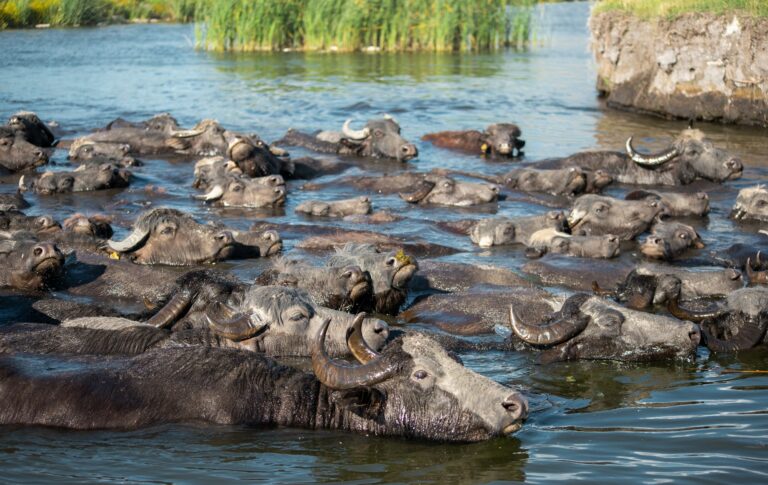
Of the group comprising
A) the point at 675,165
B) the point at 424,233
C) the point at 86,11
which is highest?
the point at 86,11

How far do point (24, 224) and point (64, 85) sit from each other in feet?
64.9

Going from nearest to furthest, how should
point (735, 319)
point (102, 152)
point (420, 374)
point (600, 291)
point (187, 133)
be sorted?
point (420, 374) < point (735, 319) < point (600, 291) < point (102, 152) < point (187, 133)

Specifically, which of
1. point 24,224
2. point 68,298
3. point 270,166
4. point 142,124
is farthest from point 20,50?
point 68,298

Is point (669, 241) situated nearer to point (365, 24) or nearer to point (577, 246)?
point (577, 246)

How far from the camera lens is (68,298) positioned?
10.8 meters

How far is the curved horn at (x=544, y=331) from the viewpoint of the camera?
28.5 feet

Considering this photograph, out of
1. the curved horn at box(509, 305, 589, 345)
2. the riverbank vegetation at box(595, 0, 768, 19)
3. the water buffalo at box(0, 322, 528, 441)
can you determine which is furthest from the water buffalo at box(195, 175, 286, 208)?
the riverbank vegetation at box(595, 0, 768, 19)

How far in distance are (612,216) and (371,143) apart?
281 inches

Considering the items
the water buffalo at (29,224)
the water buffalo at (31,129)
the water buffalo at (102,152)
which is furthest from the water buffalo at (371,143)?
the water buffalo at (29,224)

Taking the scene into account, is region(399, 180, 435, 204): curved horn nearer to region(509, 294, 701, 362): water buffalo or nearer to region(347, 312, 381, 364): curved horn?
region(509, 294, 701, 362): water buffalo

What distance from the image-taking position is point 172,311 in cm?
885

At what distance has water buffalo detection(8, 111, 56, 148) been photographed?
19438mm

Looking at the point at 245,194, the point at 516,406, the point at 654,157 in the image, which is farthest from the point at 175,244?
the point at 654,157

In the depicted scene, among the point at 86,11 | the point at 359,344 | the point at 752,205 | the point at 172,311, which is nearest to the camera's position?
the point at 359,344
